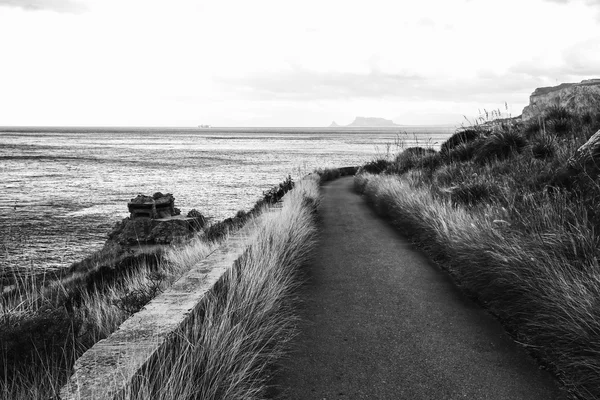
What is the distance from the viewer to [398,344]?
433cm

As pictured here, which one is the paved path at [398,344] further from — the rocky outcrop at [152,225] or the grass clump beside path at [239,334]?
the rocky outcrop at [152,225]

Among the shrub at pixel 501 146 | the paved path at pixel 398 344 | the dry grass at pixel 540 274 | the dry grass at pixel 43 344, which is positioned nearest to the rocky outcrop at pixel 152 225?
the shrub at pixel 501 146

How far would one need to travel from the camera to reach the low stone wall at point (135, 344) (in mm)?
2580

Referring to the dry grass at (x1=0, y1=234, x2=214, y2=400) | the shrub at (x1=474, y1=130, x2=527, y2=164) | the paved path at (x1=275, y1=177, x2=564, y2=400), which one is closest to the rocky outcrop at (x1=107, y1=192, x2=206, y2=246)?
the shrub at (x1=474, y1=130, x2=527, y2=164)

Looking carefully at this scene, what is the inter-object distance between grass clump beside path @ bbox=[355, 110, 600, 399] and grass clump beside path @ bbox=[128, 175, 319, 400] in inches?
96.1

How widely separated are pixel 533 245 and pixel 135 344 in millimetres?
4536

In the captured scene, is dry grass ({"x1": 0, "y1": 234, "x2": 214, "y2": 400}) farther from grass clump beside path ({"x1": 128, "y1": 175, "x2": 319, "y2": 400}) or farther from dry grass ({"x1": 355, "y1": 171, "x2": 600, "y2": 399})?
dry grass ({"x1": 355, "y1": 171, "x2": 600, "y2": 399})

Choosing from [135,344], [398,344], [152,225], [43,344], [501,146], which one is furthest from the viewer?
[152,225]

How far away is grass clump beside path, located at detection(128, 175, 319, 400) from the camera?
9.57 ft

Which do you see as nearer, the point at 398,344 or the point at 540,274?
the point at 398,344

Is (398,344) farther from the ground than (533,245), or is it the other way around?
(533,245)

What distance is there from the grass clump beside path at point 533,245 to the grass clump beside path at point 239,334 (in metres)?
2.44

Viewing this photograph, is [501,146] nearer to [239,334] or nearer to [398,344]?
[398,344]

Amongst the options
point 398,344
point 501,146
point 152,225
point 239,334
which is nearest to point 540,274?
point 398,344
